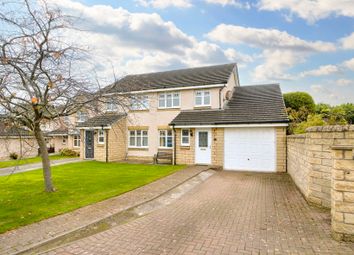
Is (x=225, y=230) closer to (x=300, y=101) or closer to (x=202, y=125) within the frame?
(x=202, y=125)

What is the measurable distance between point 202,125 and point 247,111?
3264 mm

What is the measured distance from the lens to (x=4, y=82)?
22.2 feet

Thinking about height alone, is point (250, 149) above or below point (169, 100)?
below

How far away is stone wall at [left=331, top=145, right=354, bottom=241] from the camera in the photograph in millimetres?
5145

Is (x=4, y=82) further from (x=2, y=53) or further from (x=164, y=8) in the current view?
(x=164, y=8)

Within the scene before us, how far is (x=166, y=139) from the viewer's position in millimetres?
20156

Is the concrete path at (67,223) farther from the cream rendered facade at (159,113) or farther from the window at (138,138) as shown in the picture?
the window at (138,138)

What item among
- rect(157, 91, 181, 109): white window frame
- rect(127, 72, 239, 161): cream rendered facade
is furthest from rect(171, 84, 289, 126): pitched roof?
rect(157, 91, 181, 109): white window frame

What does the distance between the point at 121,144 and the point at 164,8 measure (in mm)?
12182

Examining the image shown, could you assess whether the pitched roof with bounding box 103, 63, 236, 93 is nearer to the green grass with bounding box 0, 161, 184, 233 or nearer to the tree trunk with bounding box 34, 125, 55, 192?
the green grass with bounding box 0, 161, 184, 233

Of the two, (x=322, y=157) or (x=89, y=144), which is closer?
(x=322, y=157)

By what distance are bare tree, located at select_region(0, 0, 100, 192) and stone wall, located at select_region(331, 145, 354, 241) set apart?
702cm

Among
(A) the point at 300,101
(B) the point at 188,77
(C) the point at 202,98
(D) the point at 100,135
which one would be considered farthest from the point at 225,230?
(A) the point at 300,101

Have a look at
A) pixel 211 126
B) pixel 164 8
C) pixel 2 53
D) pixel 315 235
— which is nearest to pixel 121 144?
pixel 211 126
